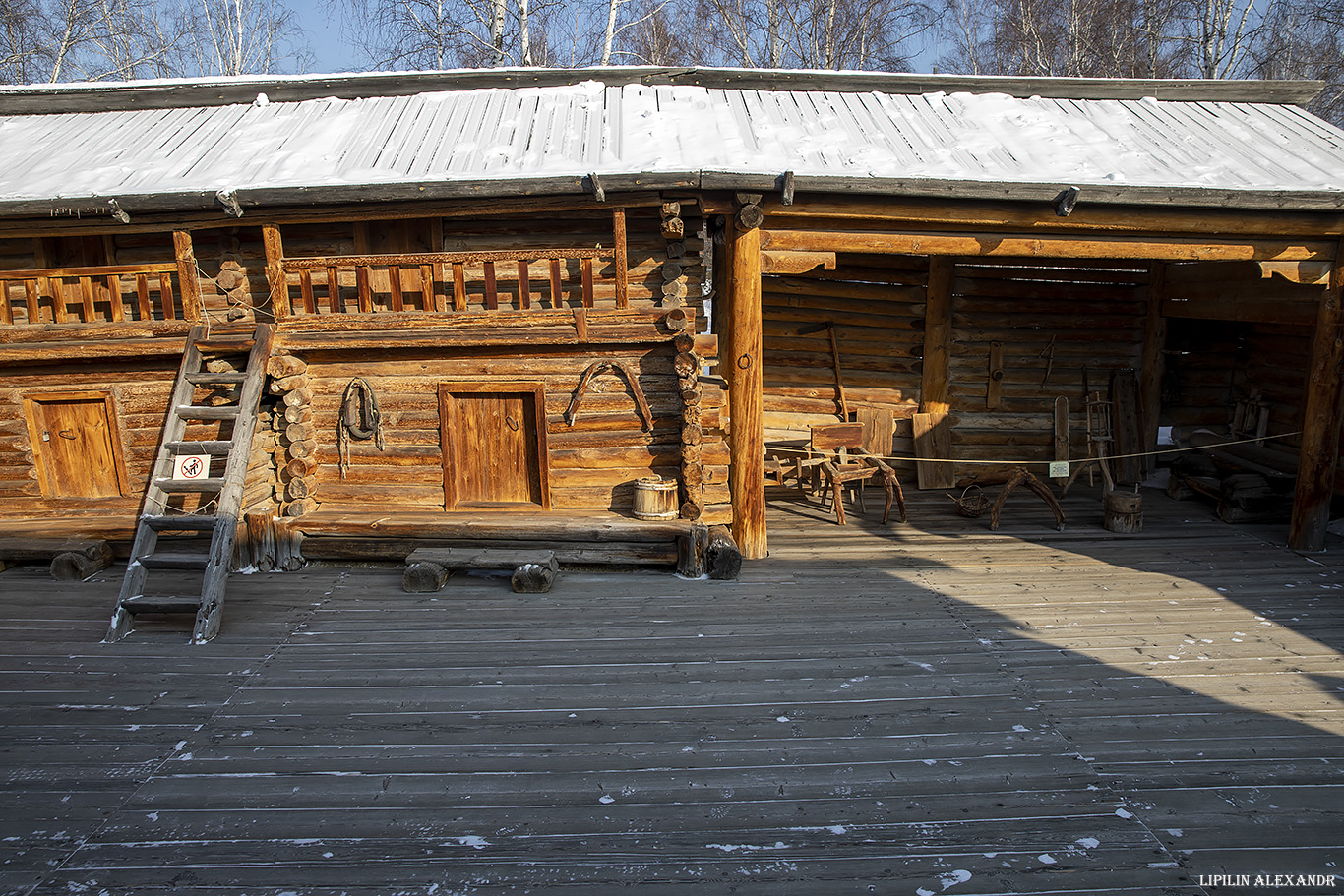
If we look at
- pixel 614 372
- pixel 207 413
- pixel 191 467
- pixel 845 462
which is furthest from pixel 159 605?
pixel 845 462

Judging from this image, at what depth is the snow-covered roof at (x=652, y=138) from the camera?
24.0ft

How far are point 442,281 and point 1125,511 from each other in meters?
7.79

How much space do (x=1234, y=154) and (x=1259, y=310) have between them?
1938 millimetres

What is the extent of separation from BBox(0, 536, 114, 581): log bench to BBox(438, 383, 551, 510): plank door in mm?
3361

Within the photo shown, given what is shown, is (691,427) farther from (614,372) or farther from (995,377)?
(995,377)

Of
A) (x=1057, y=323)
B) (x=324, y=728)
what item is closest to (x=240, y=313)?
(x=324, y=728)

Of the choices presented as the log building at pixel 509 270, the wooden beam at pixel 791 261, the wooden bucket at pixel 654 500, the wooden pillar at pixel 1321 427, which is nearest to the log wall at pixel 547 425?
the log building at pixel 509 270

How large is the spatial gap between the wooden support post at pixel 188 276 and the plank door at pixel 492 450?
255 cm

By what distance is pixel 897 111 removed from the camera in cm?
941

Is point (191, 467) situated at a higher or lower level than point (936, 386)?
lower

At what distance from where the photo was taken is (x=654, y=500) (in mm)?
7648

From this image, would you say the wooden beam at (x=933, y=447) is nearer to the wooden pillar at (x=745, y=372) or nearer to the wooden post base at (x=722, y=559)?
the wooden pillar at (x=745, y=372)

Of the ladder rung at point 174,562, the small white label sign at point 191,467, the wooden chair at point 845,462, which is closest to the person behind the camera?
the ladder rung at point 174,562

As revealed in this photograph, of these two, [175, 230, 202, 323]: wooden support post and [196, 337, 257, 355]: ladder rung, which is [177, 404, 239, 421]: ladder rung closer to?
[196, 337, 257, 355]: ladder rung
